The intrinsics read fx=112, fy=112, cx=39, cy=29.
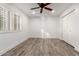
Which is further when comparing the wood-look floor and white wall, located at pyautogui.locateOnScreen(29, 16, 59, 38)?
white wall, located at pyautogui.locateOnScreen(29, 16, 59, 38)

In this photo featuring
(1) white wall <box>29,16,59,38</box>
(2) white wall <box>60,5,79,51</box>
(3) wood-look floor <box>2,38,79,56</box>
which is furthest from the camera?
(1) white wall <box>29,16,59,38</box>

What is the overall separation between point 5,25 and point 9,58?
2863 millimetres

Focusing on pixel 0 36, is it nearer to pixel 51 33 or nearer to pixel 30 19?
pixel 51 33

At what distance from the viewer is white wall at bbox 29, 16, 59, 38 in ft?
26.8

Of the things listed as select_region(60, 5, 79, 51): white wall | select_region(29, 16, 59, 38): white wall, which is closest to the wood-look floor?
select_region(60, 5, 79, 51): white wall

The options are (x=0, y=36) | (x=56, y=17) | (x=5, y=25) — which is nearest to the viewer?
(x=0, y=36)

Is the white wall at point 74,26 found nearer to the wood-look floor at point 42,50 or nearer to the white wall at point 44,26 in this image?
the wood-look floor at point 42,50

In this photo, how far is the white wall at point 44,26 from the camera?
8.16 meters

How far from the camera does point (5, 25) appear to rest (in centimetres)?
436

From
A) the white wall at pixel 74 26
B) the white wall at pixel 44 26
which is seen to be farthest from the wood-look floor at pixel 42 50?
the white wall at pixel 44 26

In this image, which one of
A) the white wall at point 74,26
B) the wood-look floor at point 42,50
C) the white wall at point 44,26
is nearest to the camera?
the wood-look floor at point 42,50

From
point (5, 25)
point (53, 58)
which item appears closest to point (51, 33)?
point (5, 25)

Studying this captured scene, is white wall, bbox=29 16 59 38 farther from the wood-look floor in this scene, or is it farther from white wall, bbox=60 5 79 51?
white wall, bbox=60 5 79 51

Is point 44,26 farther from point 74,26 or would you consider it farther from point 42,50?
point 42,50
